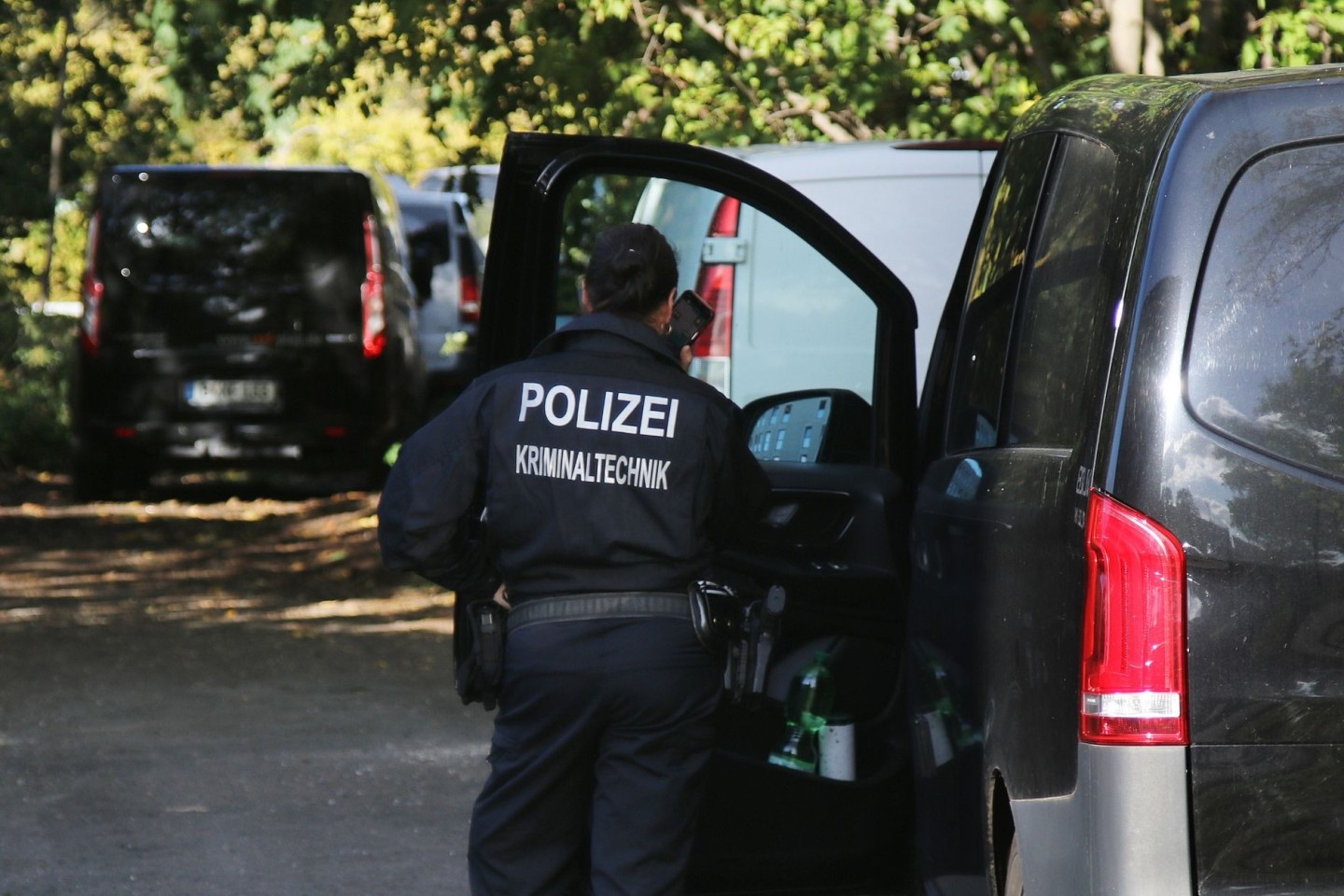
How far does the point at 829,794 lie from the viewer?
4195mm

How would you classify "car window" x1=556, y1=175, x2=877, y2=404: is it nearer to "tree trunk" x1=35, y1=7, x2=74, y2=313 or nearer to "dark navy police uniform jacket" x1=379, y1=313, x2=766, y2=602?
"dark navy police uniform jacket" x1=379, y1=313, x2=766, y2=602

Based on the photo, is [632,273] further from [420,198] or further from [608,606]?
[420,198]

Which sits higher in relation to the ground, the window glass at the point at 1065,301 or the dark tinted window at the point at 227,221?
the window glass at the point at 1065,301

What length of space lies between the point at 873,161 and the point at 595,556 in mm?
2846

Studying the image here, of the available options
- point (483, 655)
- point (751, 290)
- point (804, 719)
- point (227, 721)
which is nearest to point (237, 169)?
point (227, 721)

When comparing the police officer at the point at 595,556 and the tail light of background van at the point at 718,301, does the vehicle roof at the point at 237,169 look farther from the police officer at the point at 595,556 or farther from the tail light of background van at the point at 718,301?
the police officer at the point at 595,556

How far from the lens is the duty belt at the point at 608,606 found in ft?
11.4

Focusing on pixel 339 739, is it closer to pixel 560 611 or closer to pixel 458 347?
pixel 560 611

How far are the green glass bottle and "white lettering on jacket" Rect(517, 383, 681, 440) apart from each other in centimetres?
92

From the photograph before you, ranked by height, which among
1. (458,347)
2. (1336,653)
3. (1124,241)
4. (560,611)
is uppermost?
(1124,241)

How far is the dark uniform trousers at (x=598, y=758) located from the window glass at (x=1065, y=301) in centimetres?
82

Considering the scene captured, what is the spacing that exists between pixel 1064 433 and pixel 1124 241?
30 centimetres

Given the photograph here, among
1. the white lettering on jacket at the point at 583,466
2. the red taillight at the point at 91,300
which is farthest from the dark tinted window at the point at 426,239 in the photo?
the white lettering on jacket at the point at 583,466

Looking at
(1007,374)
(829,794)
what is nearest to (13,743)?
(829,794)
